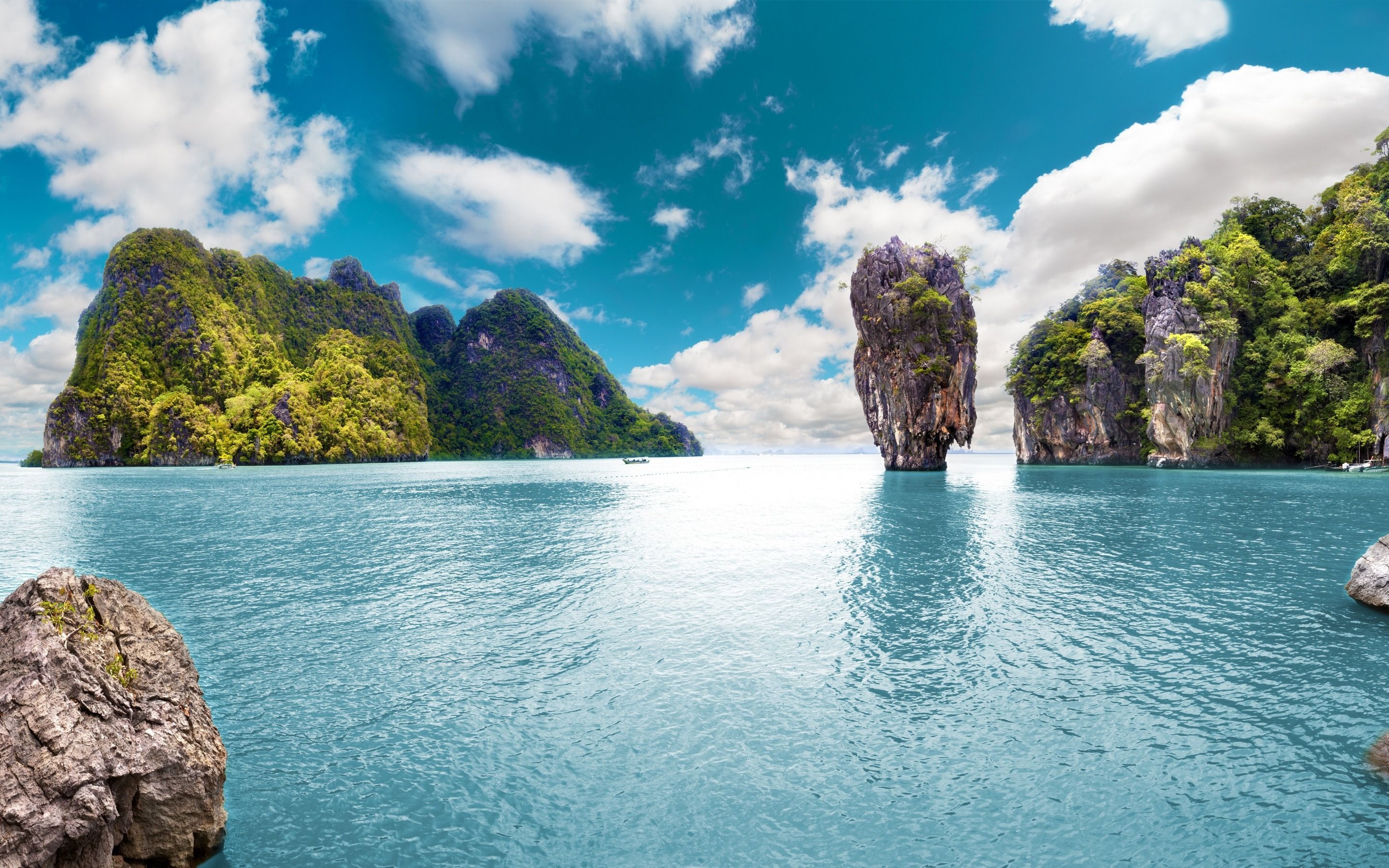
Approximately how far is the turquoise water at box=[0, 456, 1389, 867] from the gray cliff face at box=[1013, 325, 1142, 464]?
64294 mm

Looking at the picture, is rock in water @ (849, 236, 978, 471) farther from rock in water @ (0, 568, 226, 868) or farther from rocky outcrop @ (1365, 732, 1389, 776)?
rock in water @ (0, 568, 226, 868)

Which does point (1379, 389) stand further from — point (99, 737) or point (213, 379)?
point (213, 379)

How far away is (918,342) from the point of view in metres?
62.6

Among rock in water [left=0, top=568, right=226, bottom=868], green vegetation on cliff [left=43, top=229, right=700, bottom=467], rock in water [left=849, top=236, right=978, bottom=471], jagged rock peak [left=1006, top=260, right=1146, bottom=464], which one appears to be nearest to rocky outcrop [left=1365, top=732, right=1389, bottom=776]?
rock in water [left=0, top=568, right=226, bottom=868]

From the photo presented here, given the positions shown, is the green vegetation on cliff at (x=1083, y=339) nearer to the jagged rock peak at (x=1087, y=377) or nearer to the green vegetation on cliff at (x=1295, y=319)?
the jagged rock peak at (x=1087, y=377)

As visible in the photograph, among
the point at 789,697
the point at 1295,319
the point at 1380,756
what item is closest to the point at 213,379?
the point at 789,697

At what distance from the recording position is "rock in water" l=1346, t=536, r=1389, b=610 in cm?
1311

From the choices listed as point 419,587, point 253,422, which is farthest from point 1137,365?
point 253,422

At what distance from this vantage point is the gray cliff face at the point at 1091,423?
259 ft

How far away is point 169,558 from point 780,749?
25972 mm

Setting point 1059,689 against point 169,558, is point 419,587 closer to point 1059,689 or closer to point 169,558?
point 169,558

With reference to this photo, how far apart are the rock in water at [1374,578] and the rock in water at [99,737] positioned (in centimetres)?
2284

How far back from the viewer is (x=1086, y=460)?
87312mm

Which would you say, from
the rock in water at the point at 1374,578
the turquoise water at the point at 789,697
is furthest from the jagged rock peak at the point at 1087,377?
the rock in water at the point at 1374,578
